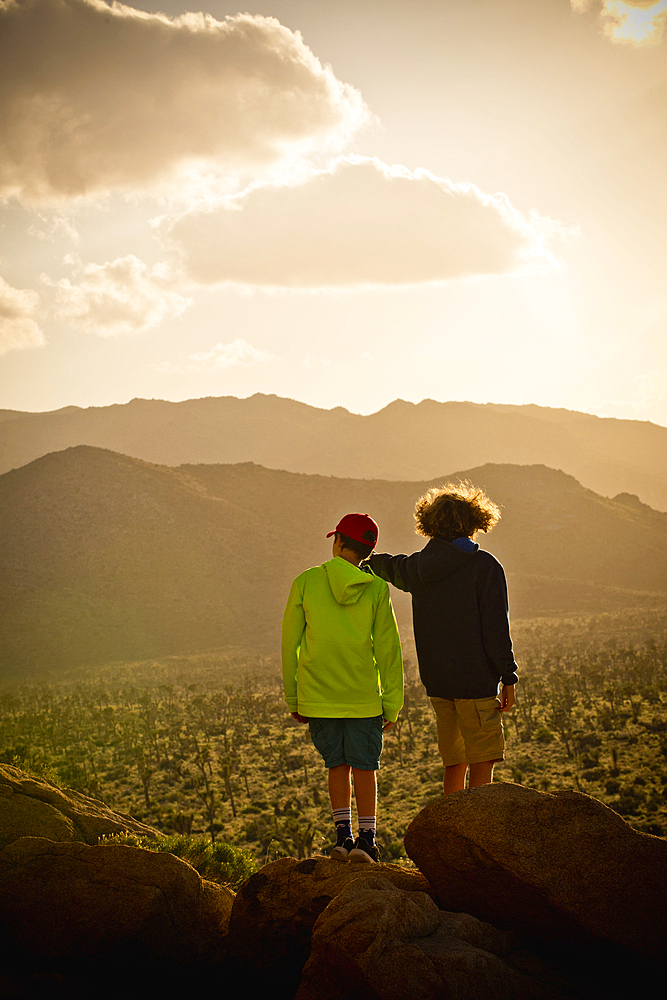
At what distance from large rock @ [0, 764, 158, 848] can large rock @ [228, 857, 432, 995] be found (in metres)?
1.50

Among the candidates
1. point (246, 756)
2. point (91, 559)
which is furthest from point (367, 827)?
point (91, 559)

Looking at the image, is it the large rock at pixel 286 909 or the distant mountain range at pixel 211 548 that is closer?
the large rock at pixel 286 909

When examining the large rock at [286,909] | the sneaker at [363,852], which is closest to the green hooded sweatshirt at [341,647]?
the sneaker at [363,852]

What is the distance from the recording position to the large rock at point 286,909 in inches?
129

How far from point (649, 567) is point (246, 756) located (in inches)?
2073

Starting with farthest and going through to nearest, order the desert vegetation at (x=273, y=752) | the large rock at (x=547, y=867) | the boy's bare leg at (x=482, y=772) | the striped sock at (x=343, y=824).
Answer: the desert vegetation at (x=273, y=752) < the boy's bare leg at (x=482, y=772) < the striped sock at (x=343, y=824) < the large rock at (x=547, y=867)

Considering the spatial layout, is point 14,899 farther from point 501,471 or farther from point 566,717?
point 501,471

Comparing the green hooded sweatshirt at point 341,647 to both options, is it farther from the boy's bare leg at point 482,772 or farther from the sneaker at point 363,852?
the sneaker at point 363,852

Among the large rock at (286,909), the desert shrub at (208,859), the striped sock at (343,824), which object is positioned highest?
the striped sock at (343,824)

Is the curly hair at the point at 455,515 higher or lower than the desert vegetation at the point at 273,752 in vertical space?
higher

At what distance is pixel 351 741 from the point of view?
155 inches

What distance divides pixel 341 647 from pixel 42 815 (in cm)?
240

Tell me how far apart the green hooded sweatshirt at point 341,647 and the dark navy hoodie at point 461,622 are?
227 millimetres

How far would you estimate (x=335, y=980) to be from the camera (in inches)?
96.9
